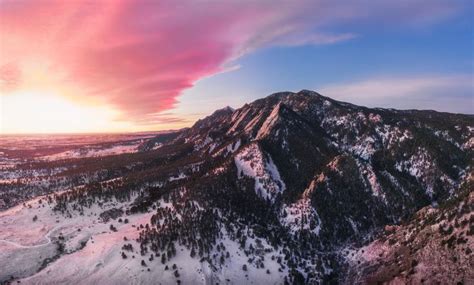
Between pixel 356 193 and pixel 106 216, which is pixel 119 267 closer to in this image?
pixel 106 216

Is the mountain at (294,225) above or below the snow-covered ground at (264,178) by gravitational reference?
below

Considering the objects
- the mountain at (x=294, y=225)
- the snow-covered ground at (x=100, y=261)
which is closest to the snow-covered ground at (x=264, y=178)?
the mountain at (x=294, y=225)

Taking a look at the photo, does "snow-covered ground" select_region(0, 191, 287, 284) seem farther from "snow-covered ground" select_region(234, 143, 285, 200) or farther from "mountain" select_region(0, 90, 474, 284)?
"snow-covered ground" select_region(234, 143, 285, 200)

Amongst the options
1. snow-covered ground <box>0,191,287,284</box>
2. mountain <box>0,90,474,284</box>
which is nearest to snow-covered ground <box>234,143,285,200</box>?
mountain <box>0,90,474,284</box>

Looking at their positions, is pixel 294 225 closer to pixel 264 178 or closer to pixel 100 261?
pixel 264 178

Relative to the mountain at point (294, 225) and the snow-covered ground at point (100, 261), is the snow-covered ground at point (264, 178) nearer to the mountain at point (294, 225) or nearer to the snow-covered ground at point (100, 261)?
the mountain at point (294, 225)

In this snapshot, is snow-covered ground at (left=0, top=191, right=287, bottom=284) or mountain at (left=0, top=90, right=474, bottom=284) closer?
snow-covered ground at (left=0, top=191, right=287, bottom=284)

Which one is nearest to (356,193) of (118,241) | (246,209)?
(246,209)

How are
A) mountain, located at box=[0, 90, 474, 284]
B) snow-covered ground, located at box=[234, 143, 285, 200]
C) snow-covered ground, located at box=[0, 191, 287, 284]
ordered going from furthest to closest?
snow-covered ground, located at box=[234, 143, 285, 200] → mountain, located at box=[0, 90, 474, 284] → snow-covered ground, located at box=[0, 191, 287, 284]

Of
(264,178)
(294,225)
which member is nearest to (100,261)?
(294,225)

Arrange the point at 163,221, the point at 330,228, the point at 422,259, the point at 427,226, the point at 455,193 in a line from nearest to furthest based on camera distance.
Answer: the point at 422,259 < the point at 427,226 < the point at 163,221 < the point at 330,228 < the point at 455,193

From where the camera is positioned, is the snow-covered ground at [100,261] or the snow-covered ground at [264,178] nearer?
the snow-covered ground at [100,261]
